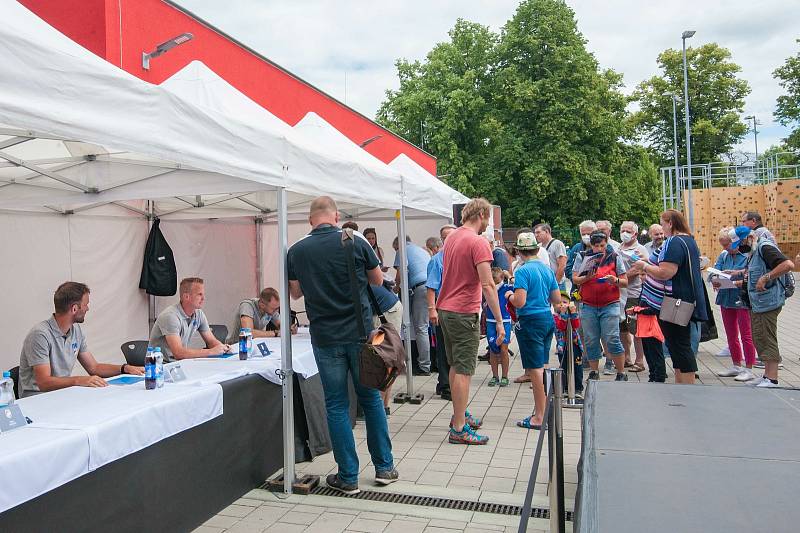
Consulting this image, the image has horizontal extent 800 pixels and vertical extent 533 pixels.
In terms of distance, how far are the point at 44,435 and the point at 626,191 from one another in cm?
3287

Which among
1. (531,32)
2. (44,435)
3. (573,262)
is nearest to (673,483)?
(44,435)

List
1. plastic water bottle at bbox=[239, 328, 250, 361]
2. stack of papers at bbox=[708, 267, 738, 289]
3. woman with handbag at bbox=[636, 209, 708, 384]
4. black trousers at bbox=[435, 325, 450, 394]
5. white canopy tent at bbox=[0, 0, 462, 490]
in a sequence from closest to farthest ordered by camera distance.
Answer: white canopy tent at bbox=[0, 0, 462, 490], plastic water bottle at bbox=[239, 328, 250, 361], woman with handbag at bbox=[636, 209, 708, 384], black trousers at bbox=[435, 325, 450, 394], stack of papers at bbox=[708, 267, 738, 289]

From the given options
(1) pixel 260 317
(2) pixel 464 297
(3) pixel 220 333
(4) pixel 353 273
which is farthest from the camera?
(3) pixel 220 333

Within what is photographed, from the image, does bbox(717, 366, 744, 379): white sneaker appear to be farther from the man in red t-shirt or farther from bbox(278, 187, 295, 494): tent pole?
bbox(278, 187, 295, 494): tent pole

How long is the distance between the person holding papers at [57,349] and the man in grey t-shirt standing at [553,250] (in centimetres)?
584

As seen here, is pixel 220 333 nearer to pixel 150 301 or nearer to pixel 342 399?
pixel 150 301

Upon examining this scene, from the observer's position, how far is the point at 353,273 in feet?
13.2

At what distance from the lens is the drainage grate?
152 inches

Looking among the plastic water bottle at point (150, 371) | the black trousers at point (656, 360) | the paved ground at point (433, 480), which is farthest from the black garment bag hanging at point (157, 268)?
the black trousers at point (656, 360)

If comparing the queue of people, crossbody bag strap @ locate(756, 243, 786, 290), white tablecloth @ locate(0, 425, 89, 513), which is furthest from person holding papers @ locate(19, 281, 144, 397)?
crossbody bag strap @ locate(756, 243, 786, 290)

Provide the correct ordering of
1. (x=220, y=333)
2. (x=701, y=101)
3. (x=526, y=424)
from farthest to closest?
(x=701, y=101), (x=220, y=333), (x=526, y=424)

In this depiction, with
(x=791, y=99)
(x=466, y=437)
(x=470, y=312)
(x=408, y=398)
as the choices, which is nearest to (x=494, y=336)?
(x=408, y=398)

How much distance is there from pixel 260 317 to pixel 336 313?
8.05ft

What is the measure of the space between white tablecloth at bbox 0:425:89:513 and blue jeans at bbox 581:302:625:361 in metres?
5.31
